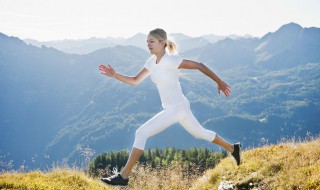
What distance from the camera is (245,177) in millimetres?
6836

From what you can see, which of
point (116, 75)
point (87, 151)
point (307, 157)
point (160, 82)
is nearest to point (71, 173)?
point (116, 75)

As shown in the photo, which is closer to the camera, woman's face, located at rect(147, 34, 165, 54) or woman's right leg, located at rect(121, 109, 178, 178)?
woman's right leg, located at rect(121, 109, 178, 178)

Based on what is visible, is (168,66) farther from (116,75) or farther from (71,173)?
(71,173)

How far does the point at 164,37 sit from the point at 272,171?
9.86 ft

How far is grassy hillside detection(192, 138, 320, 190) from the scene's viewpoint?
18.7 ft

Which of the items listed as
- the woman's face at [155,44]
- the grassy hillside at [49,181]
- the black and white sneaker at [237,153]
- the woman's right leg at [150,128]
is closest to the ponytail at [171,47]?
the woman's face at [155,44]

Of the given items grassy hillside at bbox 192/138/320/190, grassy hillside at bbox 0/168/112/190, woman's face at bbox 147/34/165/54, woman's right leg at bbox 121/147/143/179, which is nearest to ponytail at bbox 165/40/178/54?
woman's face at bbox 147/34/165/54

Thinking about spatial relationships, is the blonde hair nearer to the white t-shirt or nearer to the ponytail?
the ponytail

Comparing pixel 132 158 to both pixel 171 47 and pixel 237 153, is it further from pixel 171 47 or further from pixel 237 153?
pixel 237 153

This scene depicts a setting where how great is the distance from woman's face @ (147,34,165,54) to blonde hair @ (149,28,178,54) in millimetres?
58

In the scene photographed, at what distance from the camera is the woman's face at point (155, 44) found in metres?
6.65

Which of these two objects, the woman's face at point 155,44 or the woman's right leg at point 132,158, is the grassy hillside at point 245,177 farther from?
the woman's face at point 155,44

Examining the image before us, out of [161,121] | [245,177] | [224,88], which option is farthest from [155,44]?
[245,177]

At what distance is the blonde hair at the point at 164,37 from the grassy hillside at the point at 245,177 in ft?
8.68
